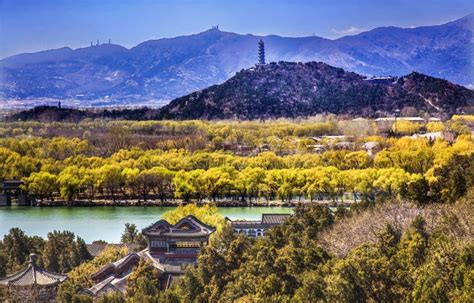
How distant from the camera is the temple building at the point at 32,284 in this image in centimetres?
760

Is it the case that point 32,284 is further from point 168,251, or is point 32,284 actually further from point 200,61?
point 200,61

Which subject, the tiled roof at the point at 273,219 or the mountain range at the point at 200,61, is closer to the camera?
the tiled roof at the point at 273,219

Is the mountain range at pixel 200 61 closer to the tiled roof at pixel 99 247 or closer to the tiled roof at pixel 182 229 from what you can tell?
the tiled roof at pixel 99 247

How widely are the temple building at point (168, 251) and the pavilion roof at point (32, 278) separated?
500 mm

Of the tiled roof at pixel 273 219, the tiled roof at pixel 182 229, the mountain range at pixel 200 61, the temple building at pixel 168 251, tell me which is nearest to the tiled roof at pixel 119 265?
the temple building at pixel 168 251

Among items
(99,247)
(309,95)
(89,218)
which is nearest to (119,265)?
(99,247)

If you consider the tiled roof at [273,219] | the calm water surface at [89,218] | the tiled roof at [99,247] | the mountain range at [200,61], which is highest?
the mountain range at [200,61]

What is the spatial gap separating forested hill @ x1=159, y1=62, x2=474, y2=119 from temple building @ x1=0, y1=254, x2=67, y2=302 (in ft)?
97.0

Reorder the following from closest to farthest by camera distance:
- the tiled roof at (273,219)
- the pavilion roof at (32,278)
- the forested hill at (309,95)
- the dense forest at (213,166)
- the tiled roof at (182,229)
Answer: the pavilion roof at (32,278), the tiled roof at (182,229), the tiled roof at (273,219), the dense forest at (213,166), the forested hill at (309,95)

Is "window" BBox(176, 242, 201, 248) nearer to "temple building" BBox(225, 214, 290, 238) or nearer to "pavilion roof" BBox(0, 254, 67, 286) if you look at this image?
"pavilion roof" BBox(0, 254, 67, 286)

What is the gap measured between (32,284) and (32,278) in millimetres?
129

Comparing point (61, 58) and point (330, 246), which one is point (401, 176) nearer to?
point (330, 246)

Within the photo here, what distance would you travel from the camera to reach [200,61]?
84.6 m

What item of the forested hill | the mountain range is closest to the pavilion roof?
the forested hill
